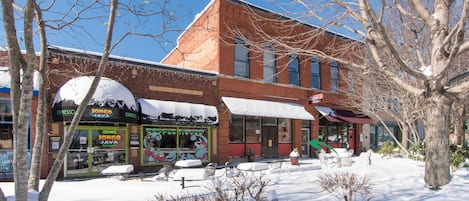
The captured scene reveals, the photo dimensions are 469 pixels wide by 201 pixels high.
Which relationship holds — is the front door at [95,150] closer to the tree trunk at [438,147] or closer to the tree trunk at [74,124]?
the tree trunk at [74,124]

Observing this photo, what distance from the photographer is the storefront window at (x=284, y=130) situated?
18578mm

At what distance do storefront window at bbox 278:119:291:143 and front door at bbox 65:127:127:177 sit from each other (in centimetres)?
904

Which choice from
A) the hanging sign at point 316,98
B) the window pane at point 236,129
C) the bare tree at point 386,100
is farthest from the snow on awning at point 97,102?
the hanging sign at point 316,98

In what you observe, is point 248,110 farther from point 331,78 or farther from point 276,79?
point 331,78

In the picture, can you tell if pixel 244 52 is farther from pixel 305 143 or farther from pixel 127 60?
pixel 305 143

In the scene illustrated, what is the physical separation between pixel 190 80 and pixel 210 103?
4.99 ft

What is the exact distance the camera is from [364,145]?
23.7 m

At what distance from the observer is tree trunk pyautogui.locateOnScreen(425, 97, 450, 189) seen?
22.8 ft

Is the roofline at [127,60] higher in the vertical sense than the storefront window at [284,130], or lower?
higher

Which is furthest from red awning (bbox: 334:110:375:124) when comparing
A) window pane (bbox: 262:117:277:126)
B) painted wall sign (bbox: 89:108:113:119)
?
painted wall sign (bbox: 89:108:113:119)

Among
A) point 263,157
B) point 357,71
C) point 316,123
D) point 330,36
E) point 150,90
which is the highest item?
point 330,36

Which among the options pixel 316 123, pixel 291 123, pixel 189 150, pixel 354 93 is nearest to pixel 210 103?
pixel 189 150

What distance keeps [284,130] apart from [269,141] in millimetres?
1398

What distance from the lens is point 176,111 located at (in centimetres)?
1365
